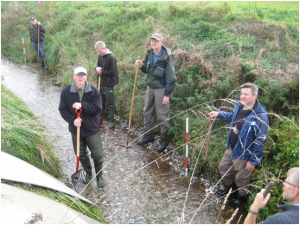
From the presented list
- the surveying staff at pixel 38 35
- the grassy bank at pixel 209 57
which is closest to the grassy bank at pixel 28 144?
the grassy bank at pixel 209 57

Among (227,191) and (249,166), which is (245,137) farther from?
(227,191)

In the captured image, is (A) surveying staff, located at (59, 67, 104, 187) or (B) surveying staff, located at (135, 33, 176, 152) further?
(B) surveying staff, located at (135, 33, 176, 152)

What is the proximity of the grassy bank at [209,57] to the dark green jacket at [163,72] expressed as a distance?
82 cm

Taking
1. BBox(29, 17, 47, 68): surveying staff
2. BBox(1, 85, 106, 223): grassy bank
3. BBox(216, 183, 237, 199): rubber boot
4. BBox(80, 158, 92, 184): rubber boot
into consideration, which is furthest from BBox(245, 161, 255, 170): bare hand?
BBox(29, 17, 47, 68): surveying staff

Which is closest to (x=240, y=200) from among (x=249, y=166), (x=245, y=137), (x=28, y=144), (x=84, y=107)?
(x=249, y=166)

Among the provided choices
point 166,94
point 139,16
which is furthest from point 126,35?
point 166,94

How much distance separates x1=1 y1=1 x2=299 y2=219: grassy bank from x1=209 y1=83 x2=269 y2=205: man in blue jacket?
34cm

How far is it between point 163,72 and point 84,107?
2173mm

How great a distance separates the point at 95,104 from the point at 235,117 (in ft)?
8.14

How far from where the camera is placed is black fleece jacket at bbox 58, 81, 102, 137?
Result: 436cm

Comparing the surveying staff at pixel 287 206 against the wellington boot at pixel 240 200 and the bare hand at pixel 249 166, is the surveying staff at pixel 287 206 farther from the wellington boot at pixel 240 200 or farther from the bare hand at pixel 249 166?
the wellington boot at pixel 240 200

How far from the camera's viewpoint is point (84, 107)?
14.1 ft

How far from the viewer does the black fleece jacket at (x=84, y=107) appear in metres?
4.36

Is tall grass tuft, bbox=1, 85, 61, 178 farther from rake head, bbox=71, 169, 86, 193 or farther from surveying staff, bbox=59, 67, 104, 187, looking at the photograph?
surveying staff, bbox=59, 67, 104, 187
